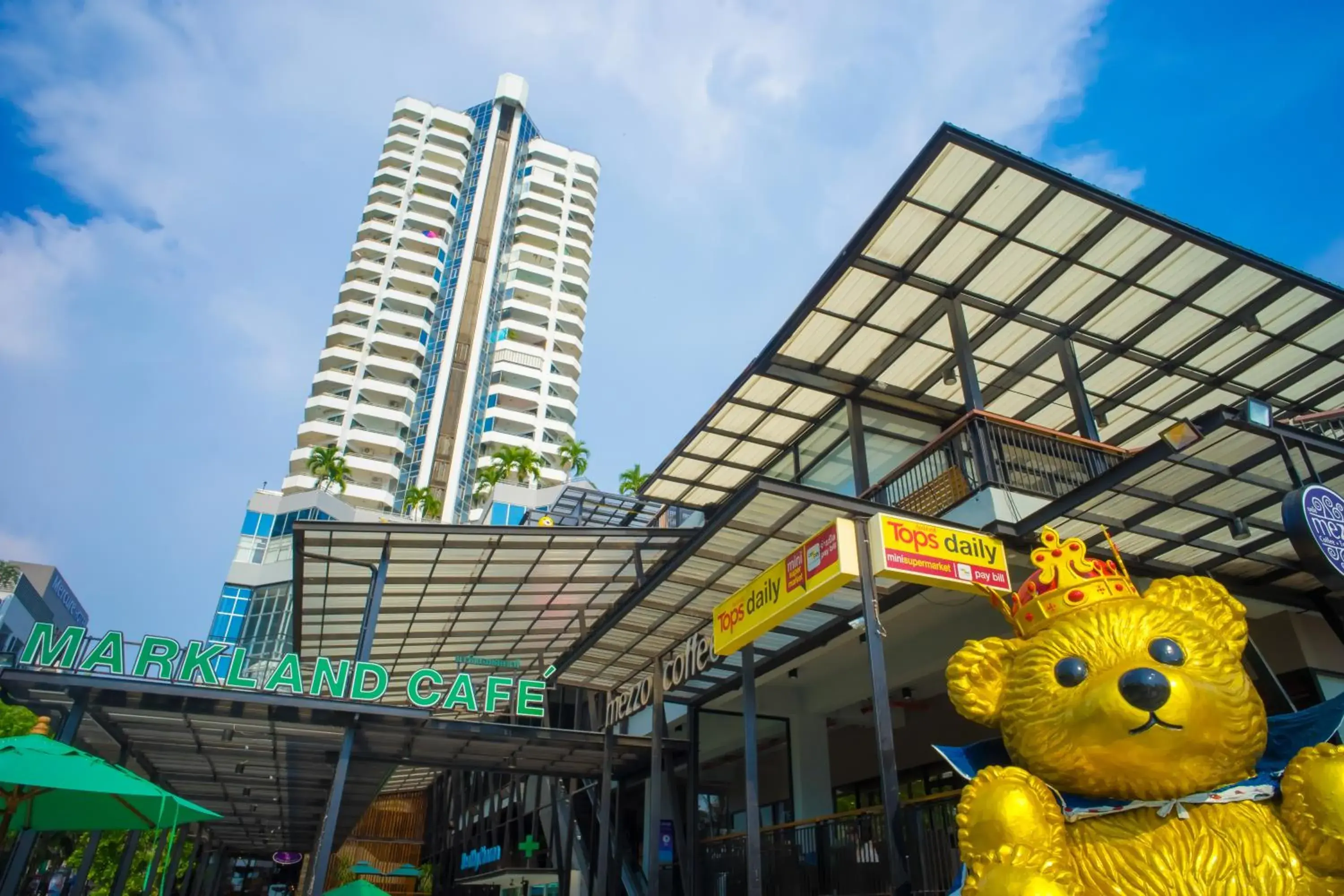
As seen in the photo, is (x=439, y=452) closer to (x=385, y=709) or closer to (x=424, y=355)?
(x=424, y=355)

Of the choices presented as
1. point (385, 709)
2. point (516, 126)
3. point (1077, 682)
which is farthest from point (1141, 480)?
point (516, 126)

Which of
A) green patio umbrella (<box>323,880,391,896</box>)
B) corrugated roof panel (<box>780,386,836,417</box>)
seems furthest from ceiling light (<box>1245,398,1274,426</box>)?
green patio umbrella (<box>323,880,391,896</box>)

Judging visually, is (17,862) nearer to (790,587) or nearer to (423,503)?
(790,587)

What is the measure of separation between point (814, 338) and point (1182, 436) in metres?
6.57

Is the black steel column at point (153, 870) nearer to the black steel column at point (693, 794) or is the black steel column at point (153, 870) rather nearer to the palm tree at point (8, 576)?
the black steel column at point (693, 794)

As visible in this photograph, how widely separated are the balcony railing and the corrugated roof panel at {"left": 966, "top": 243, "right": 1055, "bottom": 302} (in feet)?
7.04

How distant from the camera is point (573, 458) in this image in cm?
7338

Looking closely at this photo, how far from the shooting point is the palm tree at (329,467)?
6000 centimetres

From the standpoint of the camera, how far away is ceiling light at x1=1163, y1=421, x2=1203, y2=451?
271 inches

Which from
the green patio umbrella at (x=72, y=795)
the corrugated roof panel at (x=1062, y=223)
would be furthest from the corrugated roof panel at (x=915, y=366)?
the green patio umbrella at (x=72, y=795)

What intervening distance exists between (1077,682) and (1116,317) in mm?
9195

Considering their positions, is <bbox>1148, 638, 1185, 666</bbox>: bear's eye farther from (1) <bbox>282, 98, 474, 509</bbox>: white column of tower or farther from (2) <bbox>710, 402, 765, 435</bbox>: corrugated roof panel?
(1) <bbox>282, 98, 474, 509</bbox>: white column of tower

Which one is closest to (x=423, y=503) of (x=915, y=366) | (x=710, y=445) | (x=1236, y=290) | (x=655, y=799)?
(x=710, y=445)

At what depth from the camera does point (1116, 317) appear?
12297 mm
